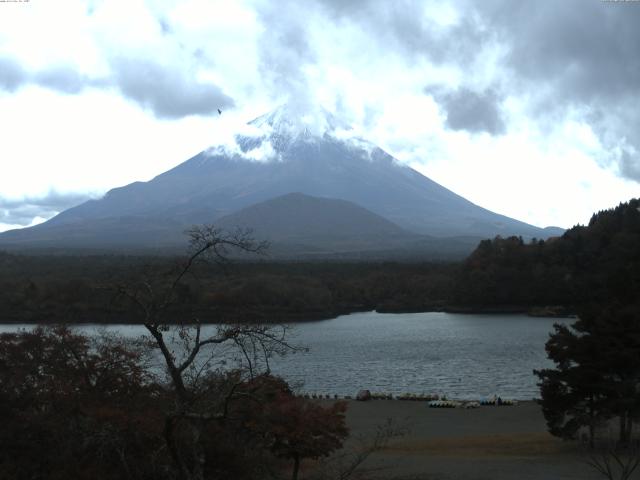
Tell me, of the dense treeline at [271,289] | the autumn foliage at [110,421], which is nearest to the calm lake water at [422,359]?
the autumn foliage at [110,421]

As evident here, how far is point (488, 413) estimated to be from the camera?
71.8 feet

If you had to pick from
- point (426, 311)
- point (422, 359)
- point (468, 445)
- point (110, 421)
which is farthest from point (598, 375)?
point (426, 311)

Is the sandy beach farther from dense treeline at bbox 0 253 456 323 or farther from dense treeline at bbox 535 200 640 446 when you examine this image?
dense treeline at bbox 0 253 456 323

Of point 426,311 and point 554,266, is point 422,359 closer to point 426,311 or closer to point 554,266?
point 426,311

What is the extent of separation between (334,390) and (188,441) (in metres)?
20.6

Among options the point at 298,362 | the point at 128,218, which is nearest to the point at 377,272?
the point at 298,362

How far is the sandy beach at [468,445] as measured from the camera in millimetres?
13703

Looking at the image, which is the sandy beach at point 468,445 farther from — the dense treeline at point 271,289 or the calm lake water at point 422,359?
the dense treeline at point 271,289

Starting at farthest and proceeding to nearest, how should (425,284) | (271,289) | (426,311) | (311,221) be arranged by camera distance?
(311,221)
(425,284)
(426,311)
(271,289)

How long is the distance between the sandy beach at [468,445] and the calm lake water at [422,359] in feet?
10.8

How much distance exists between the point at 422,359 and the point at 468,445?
18482 millimetres

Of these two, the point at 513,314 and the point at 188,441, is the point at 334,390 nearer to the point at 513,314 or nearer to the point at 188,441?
the point at 188,441

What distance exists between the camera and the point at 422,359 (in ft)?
117

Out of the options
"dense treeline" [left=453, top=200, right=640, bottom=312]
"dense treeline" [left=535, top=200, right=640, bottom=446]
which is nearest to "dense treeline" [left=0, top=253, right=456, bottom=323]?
"dense treeline" [left=453, top=200, right=640, bottom=312]
